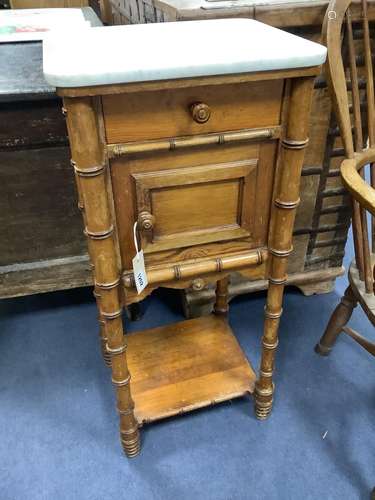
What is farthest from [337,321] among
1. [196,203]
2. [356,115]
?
[196,203]

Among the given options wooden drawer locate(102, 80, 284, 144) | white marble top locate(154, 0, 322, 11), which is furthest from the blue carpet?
white marble top locate(154, 0, 322, 11)

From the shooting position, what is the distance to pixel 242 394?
1157 mm

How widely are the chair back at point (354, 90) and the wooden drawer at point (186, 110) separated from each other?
9.3 inches

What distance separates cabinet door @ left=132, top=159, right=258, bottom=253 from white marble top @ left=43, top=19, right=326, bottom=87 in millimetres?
174

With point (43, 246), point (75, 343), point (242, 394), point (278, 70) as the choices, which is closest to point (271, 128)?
point (278, 70)

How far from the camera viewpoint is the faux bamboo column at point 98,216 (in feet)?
2.20

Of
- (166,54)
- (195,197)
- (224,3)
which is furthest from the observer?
(224,3)

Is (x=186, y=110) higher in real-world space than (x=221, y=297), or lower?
higher

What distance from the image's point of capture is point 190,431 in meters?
1.18

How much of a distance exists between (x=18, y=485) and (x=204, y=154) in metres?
0.90

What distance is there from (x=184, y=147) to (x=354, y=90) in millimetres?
546

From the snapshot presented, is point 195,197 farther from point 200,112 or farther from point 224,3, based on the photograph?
point 224,3

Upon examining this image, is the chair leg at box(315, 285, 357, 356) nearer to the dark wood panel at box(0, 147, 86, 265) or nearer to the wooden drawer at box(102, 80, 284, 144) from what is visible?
the wooden drawer at box(102, 80, 284, 144)

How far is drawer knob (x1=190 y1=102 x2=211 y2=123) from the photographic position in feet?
2.34
